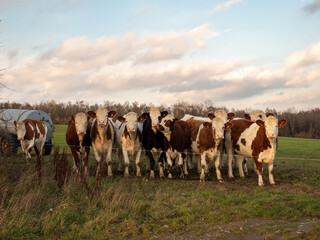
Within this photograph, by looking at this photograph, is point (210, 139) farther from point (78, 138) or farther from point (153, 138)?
point (78, 138)

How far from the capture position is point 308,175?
13.2m

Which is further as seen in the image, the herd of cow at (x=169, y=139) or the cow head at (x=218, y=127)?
the herd of cow at (x=169, y=139)

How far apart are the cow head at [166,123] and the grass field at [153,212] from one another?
2.61 meters

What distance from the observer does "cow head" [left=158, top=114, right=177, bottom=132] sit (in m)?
12.4

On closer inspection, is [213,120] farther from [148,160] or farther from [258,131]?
[148,160]

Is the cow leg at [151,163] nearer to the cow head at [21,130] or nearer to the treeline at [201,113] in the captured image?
the cow head at [21,130]

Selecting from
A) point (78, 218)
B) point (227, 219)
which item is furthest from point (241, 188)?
point (78, 218)

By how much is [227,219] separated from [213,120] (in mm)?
4872

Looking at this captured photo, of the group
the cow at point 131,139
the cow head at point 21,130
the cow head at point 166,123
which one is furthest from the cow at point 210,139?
the cow head at point 21,130

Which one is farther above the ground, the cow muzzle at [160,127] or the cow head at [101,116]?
the cow head at [101,116]

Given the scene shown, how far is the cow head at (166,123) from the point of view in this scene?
1238 cm

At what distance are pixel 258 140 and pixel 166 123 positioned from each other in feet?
10.4

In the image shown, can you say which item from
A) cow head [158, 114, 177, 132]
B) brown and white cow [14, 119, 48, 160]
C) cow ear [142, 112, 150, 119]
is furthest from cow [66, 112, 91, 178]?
brown and white cow [14, 119, 48, 160]

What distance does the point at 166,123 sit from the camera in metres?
12.4
